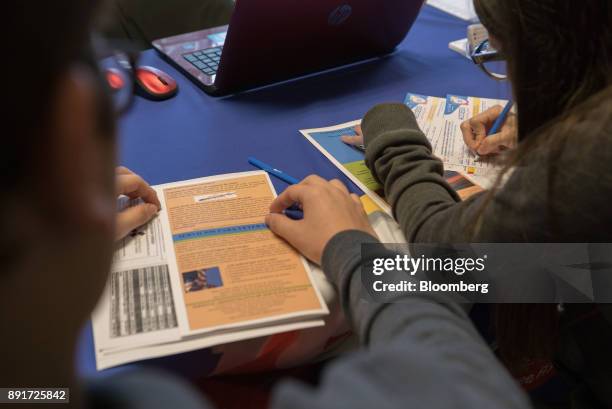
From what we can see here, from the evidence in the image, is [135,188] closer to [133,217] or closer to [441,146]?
[133,217]

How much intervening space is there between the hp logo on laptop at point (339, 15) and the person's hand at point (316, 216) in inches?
16.6

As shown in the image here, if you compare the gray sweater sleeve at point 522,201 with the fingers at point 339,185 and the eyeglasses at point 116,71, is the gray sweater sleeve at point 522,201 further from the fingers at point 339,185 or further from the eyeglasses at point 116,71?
the eyeglasses at point 116,71

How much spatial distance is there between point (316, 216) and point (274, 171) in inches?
6.6

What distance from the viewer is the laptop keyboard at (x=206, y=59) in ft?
3.96

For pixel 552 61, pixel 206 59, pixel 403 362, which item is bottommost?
pixel 206 59

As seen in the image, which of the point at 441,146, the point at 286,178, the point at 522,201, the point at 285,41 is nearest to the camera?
the point at 522,201

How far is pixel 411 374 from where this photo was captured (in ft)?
1.45

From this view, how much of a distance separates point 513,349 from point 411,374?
0.47 metres

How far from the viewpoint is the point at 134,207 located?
78cm

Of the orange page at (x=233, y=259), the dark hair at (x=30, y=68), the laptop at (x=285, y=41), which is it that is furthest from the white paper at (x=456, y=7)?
the dark hair at (x=30, y=68)

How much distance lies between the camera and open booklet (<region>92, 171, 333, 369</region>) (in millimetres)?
627

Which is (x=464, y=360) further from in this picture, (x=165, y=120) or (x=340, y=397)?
(x=165, y=120)

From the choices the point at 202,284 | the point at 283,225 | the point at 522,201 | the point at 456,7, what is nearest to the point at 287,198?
the point at 283,225

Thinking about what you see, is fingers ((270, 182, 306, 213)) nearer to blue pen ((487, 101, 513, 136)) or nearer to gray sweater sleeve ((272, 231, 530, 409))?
gray sweater sleeve ((272, 231, 530, 409))
